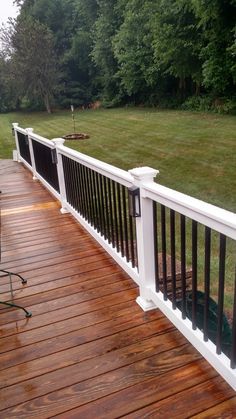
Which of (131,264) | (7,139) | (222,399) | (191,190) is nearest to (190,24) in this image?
(7,139)

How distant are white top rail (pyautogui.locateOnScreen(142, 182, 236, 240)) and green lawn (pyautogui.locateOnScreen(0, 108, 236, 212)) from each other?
13.9ft

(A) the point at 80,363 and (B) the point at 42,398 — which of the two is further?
(A) the point at 80,363

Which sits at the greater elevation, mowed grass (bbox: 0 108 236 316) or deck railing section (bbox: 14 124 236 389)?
deck railing section (bbox: 14 124 236 389)

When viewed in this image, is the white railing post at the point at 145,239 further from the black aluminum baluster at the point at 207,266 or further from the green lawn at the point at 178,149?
the green lawn at the point at 178,149

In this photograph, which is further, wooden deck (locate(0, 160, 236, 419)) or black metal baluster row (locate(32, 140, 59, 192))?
black metal baluster row (locate(32, 140, 59, 192))

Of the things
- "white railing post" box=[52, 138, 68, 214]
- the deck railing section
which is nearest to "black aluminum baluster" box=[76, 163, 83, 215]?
the deck railing section

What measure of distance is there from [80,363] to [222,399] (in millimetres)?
774

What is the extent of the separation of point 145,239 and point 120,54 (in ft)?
74.0

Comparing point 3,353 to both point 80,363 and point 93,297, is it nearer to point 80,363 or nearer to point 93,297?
point 80,363

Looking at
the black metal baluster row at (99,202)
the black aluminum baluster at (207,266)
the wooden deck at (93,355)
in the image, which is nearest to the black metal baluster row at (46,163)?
the black metal baluster row at (99,202)

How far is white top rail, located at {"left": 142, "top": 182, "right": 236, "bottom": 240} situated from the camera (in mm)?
1512

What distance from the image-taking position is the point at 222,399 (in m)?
1.72

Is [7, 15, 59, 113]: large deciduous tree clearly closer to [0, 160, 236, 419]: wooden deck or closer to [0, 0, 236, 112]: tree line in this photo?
[0, 0, 236, 112]: tree line

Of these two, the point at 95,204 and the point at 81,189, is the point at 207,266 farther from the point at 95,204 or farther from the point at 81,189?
the point at 81,189
